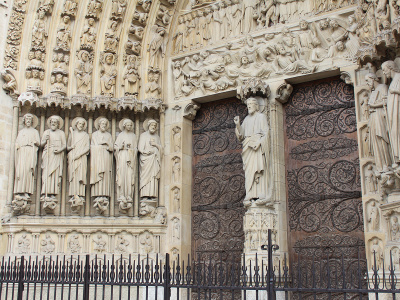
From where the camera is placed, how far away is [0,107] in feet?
29.3

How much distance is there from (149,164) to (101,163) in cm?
85

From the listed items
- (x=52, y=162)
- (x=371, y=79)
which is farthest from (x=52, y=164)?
(x=371, y=79)

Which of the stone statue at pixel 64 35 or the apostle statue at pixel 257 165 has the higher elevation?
the stone statue at pixel 64 35

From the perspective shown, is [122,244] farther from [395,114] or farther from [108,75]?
[395,114]

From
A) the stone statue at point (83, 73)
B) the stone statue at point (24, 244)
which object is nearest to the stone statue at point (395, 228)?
the stone statue at point (83, 73)

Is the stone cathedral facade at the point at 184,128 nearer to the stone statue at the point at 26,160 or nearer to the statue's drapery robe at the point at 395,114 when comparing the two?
the stone statue at the point at 26,160

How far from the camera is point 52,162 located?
29.0 ft

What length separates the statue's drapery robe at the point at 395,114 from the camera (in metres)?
6.28

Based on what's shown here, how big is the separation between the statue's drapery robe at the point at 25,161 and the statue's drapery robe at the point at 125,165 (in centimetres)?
142

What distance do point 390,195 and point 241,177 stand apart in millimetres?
2966

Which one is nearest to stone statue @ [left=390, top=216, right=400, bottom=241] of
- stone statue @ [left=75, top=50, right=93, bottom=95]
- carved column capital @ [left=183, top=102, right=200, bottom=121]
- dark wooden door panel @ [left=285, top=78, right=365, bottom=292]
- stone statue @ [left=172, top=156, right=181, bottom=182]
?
dark wooden door panel @ [left=285, top=78, right=365, bottom=292]

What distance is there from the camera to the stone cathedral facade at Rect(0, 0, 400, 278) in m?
8.13

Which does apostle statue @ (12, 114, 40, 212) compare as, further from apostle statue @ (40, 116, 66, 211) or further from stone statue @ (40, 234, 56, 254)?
stone statue @ (40, 234, 56, 254)

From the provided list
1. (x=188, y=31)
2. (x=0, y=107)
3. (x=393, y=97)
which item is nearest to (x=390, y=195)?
(x=393, y=97)
